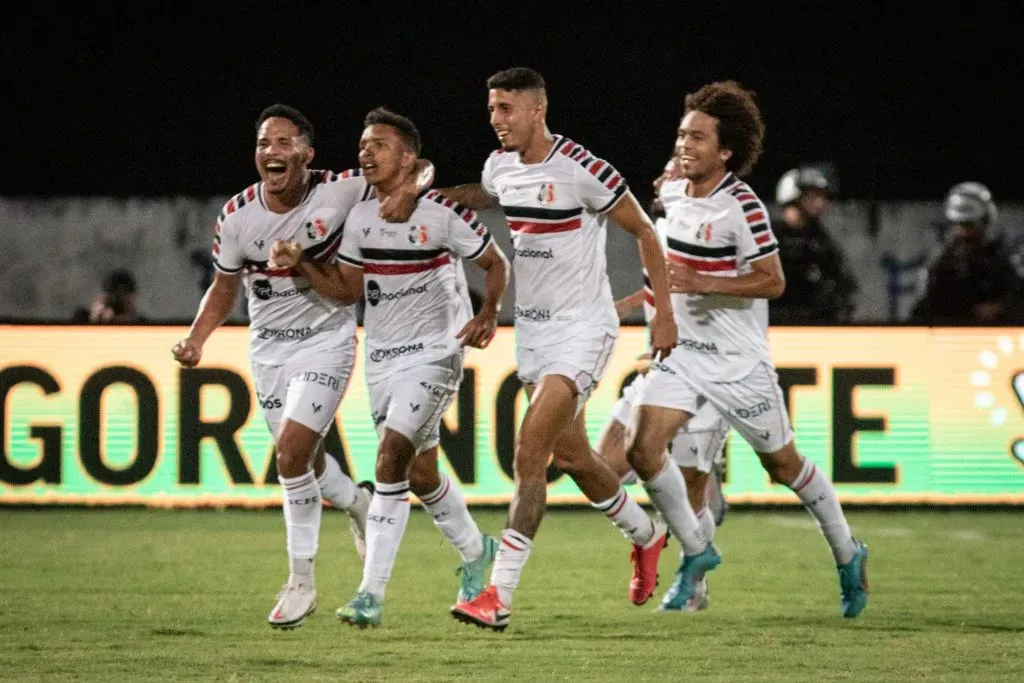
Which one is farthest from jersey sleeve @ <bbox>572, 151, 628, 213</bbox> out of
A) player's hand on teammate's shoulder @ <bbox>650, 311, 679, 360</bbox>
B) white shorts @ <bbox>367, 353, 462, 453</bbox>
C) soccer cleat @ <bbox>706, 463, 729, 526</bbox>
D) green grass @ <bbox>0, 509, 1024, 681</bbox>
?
soccer cleat @ <bbox>706, 463, 729, 526</bbox>

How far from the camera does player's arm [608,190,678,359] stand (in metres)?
7.46

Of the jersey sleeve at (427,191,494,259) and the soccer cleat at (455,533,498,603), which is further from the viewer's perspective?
the soccer cleat at (455,533,498,603)

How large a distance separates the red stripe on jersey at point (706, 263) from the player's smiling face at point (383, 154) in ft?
A: 3.93

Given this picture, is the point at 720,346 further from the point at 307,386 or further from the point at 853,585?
the point at 307,386

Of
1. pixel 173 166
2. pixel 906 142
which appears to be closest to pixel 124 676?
Result: pixel 173 166

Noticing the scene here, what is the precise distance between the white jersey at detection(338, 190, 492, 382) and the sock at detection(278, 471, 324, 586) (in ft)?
1.63

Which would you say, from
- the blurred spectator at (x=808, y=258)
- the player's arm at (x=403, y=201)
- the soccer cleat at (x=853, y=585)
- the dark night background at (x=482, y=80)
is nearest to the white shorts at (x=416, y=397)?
the player's arm at (x=403, y=201)

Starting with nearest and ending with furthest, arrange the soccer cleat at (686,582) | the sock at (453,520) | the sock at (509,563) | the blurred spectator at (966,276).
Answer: the sock at (509,563) < the sock at (453,520) < the soccer cleat at (686,582) < the blurred spectator at (966,276)

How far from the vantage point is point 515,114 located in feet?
24.8

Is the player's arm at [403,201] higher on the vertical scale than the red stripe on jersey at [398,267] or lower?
higher

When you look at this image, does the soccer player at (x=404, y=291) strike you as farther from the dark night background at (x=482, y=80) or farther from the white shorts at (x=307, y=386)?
the dark night background at (x=482, y=80)

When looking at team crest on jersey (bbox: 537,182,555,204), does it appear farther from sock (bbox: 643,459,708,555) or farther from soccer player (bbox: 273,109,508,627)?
sock (bbox: 643,459,708,555)

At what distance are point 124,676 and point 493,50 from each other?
1322 centimetres

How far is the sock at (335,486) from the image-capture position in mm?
8758
